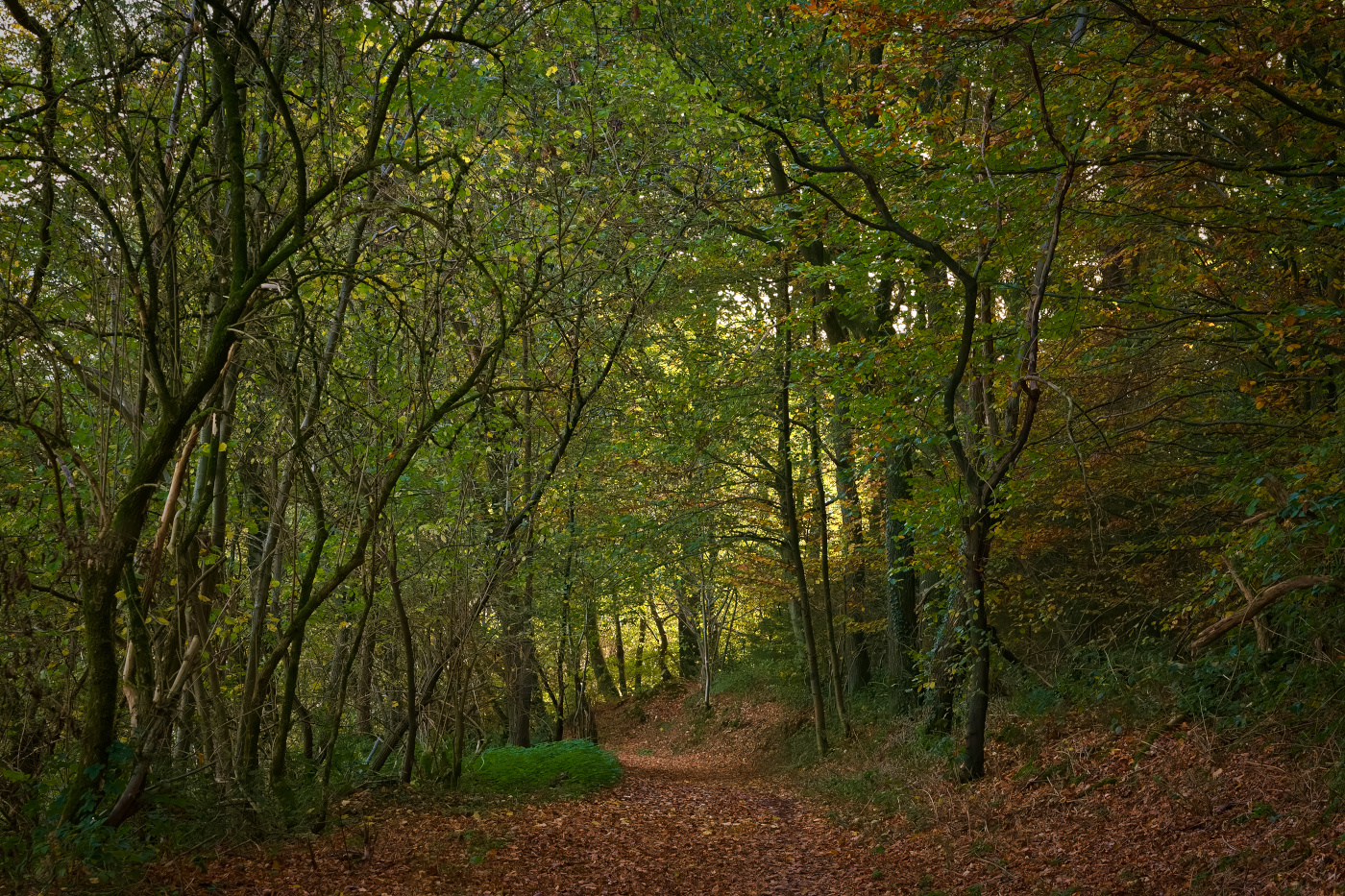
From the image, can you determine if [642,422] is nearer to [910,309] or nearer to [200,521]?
[910,309]

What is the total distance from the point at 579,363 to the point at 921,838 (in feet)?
18.3

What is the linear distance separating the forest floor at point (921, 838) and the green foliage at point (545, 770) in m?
0.61

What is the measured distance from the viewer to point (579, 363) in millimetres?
9250

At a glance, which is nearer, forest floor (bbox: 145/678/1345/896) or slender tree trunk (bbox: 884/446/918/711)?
forest floor (bbox: 145/678/1345/896)

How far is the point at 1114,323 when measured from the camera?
891cm

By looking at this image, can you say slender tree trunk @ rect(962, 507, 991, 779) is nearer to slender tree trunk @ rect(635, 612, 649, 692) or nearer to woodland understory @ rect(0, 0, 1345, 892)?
woodland understory @ rect(0, 0, 1345, 892)

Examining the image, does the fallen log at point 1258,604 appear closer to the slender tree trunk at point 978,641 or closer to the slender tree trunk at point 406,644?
the slender tree trunk at point 978,641

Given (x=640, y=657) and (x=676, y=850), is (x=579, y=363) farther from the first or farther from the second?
(x=640, y=657)

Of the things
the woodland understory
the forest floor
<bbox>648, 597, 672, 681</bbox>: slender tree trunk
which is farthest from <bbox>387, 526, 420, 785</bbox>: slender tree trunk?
<bbox>648, 597, 672, 681</bbox>: slender tree trunk

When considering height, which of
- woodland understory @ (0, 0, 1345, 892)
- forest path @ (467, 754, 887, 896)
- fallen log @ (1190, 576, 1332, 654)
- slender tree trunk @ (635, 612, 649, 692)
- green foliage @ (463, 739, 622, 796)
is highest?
woodland understory @ (0, 0, 1345, 892)

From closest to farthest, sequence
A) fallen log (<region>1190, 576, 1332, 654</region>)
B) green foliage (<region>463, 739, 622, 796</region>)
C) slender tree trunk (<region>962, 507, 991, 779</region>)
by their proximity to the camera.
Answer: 1. fallen log (<region>1190, 576, 1332, 654</region>)
2. slender tree trunk (<region>962, 507, 991, 779</region>)
3. green foliage (<region>463, 739, 622, 796</region>)

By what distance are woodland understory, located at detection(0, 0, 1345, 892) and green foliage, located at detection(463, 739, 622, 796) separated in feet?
0.52

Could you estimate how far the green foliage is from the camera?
1007 centimetres

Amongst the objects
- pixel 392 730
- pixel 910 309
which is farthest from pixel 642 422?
pixel 392 730
